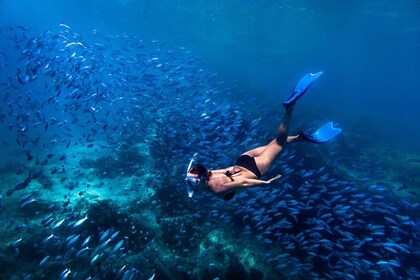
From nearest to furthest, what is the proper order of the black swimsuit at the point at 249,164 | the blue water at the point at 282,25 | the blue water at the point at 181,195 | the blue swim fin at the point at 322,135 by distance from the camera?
1. the black swimsuit at the point at 249,164
2. the blue swim fin at the point at 322,135
3. the blue water at the point at 181,195
4. the blue water at the point at 282,25

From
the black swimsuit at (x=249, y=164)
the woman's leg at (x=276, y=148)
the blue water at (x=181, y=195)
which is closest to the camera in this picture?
the black swimsuit at (x=249, y=164)

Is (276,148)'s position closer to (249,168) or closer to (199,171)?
(249,168)

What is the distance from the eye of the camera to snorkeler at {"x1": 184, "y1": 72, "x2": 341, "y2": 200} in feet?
16.3

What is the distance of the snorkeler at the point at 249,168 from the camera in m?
4.96

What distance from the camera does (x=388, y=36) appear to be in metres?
45.7

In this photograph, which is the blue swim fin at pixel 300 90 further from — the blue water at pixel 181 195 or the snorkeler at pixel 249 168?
the blue water at pixel 181 195

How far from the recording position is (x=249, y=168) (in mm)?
6164

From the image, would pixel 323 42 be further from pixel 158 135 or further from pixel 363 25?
pixel 158 135

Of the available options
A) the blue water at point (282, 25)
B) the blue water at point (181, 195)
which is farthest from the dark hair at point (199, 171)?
the blue water at point (282, 25)

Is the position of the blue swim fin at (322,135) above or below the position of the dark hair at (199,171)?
below

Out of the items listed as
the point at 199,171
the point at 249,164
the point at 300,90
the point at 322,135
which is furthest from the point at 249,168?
the point at 322,135

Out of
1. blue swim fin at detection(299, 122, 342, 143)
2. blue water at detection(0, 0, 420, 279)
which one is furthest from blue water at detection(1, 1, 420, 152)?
blue swim fin at detection(299, 122, 342, 143)

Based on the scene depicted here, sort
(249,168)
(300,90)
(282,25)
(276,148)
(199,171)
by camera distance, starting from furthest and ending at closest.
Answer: (282,25)
(276,148)
(300,90)
(249,168)
(199,171)

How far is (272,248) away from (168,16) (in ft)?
160
